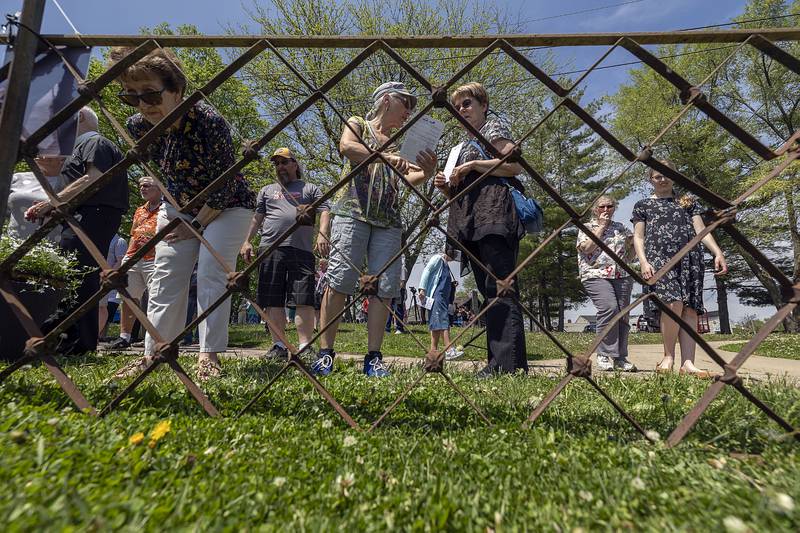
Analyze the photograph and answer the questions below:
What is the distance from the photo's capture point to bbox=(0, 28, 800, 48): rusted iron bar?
6.19 feet

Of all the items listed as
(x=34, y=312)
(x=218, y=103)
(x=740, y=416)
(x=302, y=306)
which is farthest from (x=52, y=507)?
(x=218, y=103)

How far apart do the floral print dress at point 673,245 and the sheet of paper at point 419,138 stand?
3.33 m

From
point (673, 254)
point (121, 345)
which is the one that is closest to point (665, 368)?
point (673, 254)

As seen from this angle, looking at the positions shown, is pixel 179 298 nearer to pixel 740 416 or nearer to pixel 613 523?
pixel 613 523

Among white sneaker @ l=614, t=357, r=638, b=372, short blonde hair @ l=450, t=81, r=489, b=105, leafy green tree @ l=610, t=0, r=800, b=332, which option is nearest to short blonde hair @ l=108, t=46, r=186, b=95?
short blonde hair @ l=450, t=81, r=489, b=105

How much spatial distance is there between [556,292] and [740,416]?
3198 cm

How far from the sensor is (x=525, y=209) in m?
3.67

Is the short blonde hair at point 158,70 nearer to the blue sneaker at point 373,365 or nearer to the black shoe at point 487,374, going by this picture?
the blue sneaker at point 373,365

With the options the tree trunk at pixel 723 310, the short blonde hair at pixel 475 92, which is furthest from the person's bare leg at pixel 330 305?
the tree trunk at pixel 723 310

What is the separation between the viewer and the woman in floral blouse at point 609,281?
5.34m

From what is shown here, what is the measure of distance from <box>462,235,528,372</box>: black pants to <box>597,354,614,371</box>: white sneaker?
2047mm

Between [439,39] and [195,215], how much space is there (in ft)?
6.86

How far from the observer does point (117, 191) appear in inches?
169

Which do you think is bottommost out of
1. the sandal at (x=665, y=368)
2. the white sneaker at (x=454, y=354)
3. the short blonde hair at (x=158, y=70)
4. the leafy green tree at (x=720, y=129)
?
the white sneaker at (x=454, y=354)
